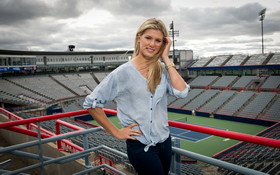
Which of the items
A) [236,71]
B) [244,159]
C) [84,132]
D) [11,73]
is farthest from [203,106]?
[11,73]

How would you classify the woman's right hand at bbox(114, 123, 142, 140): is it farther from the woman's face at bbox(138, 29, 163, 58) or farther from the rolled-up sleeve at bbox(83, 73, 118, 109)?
the woman's face at bbox(138, 29, 163, 58)

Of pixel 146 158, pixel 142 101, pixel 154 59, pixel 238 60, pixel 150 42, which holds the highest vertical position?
pixel 238 60

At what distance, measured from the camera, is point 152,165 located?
1.73 m

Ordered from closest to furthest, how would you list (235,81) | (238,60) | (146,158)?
(146,158)
(235,81)
(238,60)

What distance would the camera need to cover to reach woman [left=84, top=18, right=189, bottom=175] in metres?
1.76

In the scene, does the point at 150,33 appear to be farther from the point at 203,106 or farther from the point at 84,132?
the point at 203,106

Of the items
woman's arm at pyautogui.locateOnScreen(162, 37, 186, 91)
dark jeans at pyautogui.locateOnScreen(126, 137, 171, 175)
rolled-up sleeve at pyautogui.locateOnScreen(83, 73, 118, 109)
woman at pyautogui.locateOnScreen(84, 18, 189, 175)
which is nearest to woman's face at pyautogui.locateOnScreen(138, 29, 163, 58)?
woman at pyautogui.locateOnScreen(84, 18, 189, 175)

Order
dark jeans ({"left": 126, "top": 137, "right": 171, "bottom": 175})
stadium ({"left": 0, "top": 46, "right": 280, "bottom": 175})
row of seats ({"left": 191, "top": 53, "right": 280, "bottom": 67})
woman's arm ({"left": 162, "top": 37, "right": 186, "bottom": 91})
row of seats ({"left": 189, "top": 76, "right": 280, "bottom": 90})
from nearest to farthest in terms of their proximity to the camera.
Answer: dark jeans ({"left": 126, "top": 137, "right": 171, "bottom": 175})
woman's arm ({"left": 162, "top": 37, "right": 186, "bottom": 91})
stadium ({"left": 0, "top": 46, "right": 280, "bottom": 175})
row of seats ({"left": 189, "top": 76, "right": 280, "bottom": 90})
row of seats ({"left": 191, "top": 53, "right": 280, "bottom": 67})

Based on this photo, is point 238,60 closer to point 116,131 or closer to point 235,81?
point 235,81

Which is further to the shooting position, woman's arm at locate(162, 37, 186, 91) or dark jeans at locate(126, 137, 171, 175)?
woman's arm at locate(162, 37, 186, 91)

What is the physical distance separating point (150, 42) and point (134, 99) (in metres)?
0.51

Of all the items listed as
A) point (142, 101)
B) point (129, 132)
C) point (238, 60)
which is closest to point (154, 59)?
point (142, 101)

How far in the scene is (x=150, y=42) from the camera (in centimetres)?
179

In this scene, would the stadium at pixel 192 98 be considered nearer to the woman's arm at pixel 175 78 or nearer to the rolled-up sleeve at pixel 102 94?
the rolled-up sleeve at pixel 102 94
